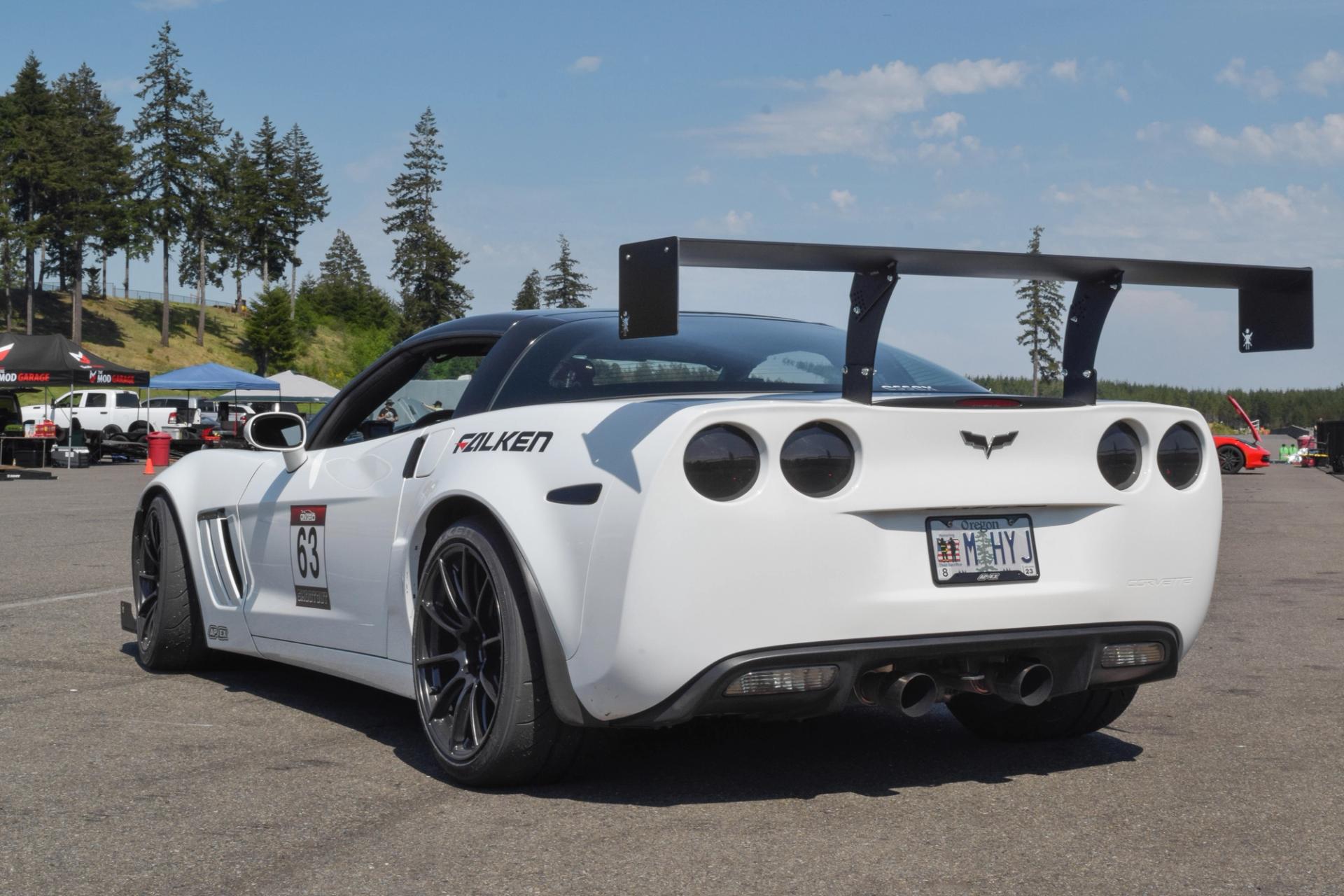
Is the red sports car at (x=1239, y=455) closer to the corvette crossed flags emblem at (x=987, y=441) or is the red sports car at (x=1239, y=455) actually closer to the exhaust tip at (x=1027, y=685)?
the exhaust tip at (x=1027, y=685)

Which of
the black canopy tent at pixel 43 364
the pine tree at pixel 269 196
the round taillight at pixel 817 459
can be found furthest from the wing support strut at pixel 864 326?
the pine tree at pixel 269 196

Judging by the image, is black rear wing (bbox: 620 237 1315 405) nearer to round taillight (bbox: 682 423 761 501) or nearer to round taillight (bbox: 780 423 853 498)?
round taillight (bbox: 780 423 853 498)

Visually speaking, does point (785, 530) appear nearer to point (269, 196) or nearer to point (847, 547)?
point (847, 547)

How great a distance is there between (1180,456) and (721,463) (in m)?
1.41

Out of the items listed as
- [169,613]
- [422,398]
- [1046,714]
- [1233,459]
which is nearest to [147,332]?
[1233,459]

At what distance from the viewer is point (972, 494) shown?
3602 mm

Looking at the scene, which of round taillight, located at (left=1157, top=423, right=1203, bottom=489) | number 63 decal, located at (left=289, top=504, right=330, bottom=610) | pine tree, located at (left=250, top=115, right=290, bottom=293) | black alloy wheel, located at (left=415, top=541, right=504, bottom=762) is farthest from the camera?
pine tree, located at (left=250, top=115, right=290, bottom=293)

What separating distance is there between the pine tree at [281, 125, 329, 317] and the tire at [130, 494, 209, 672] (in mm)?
106368

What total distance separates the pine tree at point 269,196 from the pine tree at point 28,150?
23.2 metres

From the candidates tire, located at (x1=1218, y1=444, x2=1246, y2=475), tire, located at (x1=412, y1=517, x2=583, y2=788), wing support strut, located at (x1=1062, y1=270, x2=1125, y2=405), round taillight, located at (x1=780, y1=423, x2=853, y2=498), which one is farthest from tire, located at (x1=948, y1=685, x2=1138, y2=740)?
tire, located at (x1=1218, y1=444, x2=1246, y2=475)

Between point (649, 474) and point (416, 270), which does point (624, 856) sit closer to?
point (649, 474)

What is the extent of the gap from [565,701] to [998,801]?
3.78 ft

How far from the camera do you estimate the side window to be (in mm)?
→ 4516

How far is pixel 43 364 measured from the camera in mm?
30078
